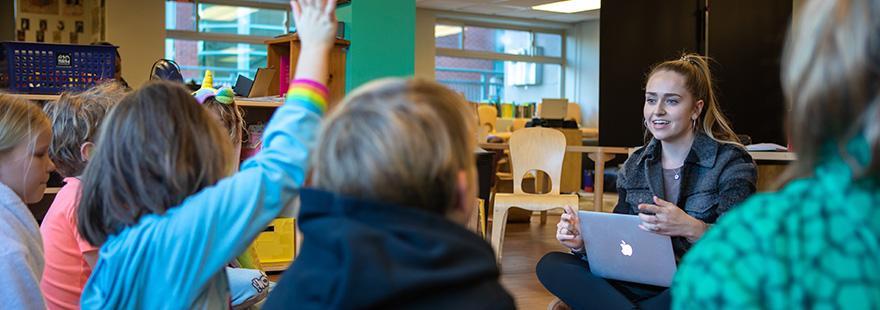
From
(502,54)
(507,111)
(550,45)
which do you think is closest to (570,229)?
(507,111)

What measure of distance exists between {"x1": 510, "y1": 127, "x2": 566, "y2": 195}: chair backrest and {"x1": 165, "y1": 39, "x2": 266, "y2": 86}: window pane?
693 centimetres

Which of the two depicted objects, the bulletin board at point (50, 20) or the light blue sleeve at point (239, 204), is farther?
the bulletin board at point (50, 20)

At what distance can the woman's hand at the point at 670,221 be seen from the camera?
6.69 ft

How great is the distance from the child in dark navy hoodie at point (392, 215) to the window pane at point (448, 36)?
37.4ft

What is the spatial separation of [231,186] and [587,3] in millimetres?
9985

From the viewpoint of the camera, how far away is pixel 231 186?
1.21 m

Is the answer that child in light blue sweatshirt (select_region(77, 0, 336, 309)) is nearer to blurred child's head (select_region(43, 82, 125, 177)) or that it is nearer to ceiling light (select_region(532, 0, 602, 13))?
blurred child's head (select_region(43, 82, 125, 177))

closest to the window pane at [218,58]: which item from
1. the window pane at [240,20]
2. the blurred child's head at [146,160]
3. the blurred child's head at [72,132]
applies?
the window pane at [240,20]

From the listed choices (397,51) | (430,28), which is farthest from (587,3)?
(397,51)

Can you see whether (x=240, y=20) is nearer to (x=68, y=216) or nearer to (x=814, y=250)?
(x=68, y=216)

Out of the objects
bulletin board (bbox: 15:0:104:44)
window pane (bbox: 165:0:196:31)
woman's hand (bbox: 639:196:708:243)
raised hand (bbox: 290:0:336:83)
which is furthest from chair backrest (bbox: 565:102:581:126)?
raised hand (bbox: 290:0:336:83)

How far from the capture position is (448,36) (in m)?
12.3

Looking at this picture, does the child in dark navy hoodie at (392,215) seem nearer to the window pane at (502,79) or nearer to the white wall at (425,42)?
the white wall at (425,42)

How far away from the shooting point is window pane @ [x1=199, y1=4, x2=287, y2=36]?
414 inches
